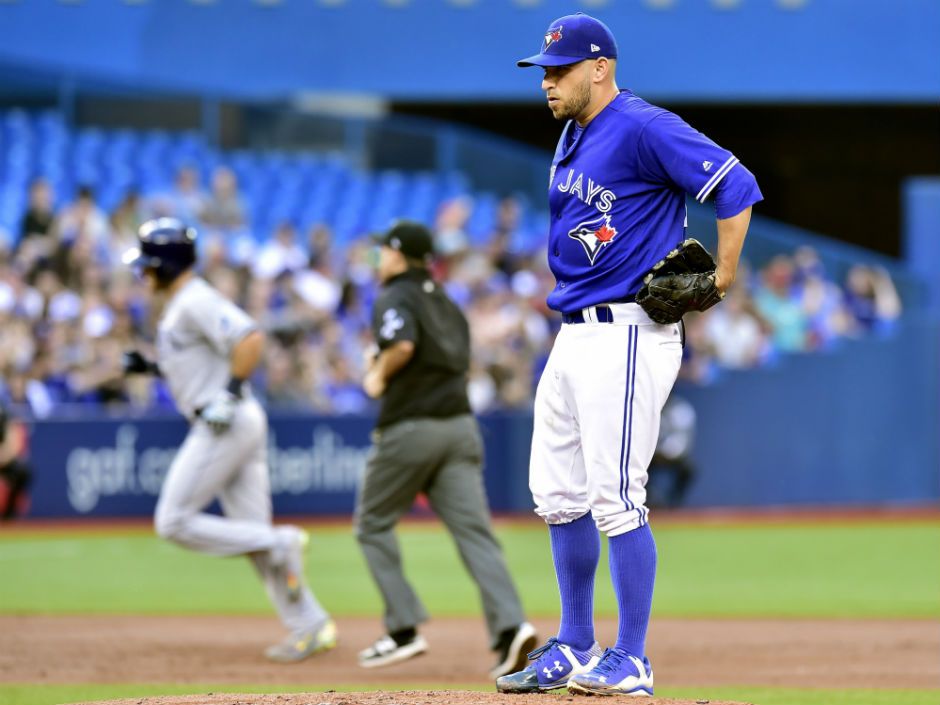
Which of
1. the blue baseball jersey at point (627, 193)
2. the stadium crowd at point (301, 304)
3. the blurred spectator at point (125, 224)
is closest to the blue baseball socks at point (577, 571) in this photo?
the blue baseball jersey at point (627, 193)

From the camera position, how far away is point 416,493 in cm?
803

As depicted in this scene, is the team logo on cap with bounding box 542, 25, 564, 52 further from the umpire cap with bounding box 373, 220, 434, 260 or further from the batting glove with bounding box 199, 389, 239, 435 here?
the batting glove with bounding box 199, 389, 239, 435

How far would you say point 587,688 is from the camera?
5434 mm

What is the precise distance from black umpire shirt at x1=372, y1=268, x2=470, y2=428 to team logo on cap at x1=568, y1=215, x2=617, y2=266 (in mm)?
2342

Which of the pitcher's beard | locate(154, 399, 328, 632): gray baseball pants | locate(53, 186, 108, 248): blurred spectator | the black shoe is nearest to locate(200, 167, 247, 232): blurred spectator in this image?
locate(53, 186, 108, 248): blurred spectator

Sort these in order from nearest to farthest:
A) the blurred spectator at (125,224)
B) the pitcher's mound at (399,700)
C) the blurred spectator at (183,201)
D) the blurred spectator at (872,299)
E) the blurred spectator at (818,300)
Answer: the pitcher's mound at (399,700) → the blurred spectator at (125,224) → the blurred spectator at (183,201) → the blurred spectator at (818,300) → the blurred spectator at (872,299)

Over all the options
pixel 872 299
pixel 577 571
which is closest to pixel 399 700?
pixel 577 571

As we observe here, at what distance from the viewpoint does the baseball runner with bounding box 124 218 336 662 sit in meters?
8.08

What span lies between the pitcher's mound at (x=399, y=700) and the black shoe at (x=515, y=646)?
1.87 m

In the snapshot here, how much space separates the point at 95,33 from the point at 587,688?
2029 centimetres

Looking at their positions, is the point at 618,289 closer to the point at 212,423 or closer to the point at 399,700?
the point at 399,700

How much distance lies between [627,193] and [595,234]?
18cm

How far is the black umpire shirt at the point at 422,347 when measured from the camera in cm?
790

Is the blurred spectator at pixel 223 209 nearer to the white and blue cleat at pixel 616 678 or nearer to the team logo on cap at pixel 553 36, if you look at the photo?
the team logo on cap at pixel 553 36
